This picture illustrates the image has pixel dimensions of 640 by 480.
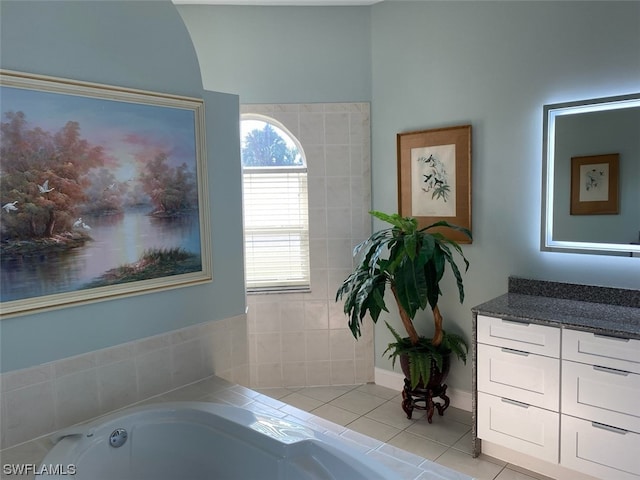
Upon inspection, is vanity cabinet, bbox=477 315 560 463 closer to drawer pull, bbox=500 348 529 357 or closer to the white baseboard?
drawer pull, bbox=500 348 529 357

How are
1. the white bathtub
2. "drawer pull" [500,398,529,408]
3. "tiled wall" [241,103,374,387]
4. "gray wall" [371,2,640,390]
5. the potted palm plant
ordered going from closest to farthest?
the white bathtub, "drawer pull" [500,398,529,408], "gray wall" [371,2,640,390], the potted palm plant, "tiled wall" [241,103,374,387]

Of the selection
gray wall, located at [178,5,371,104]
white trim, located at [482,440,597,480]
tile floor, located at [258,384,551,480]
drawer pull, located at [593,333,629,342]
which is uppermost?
gray wall, located at [178,5,371,104]

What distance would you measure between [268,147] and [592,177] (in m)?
2.26

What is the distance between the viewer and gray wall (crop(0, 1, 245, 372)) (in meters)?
1.87

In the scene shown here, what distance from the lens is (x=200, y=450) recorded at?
205 cm

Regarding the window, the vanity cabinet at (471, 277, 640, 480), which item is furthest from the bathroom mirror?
the window

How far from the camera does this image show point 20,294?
6.11ft

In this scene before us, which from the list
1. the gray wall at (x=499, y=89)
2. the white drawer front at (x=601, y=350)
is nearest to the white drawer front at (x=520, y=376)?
the white drawer front at (x=601, y=350)

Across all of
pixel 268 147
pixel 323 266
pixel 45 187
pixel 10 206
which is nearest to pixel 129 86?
pixel 45 187

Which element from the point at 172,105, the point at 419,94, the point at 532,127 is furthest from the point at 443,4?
the point at 172,105

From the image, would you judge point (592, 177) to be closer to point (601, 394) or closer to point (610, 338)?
point (610, 338)

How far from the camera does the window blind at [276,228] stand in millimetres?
3717

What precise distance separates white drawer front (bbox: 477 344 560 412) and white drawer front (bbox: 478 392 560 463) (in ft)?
0.15

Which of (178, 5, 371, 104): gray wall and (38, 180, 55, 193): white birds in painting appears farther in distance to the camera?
(178, 5, 371, 104): gray wall
